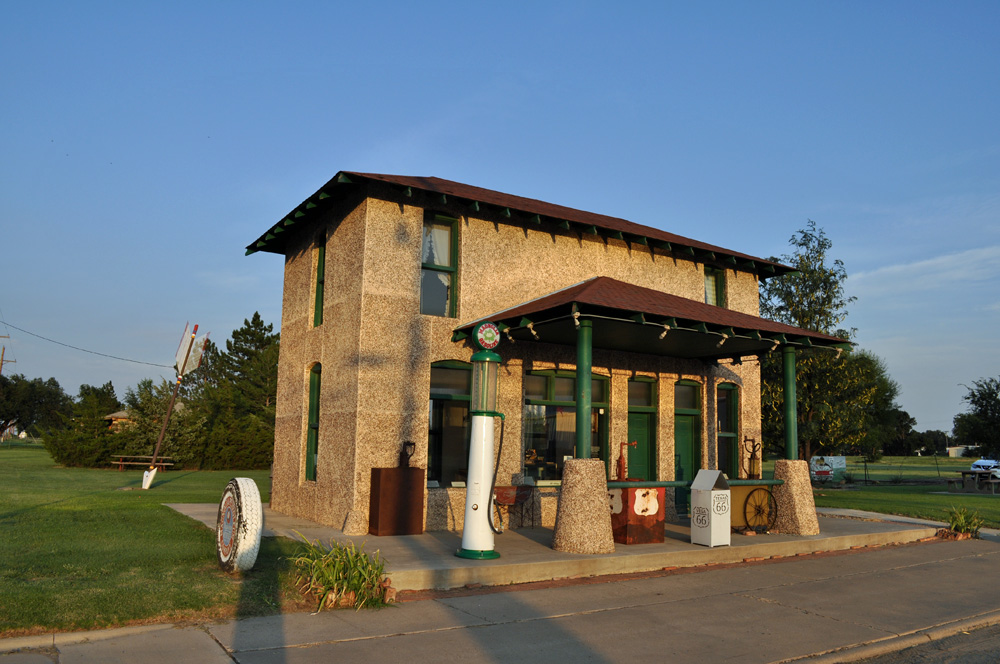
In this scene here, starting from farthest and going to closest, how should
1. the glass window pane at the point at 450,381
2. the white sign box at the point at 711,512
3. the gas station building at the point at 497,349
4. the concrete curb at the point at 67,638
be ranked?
the glass window pane at the point at 450,381, the gas station building at the point at 497,349, the white sign box at the point at 711,512, the concrete curb at the point at 67,638

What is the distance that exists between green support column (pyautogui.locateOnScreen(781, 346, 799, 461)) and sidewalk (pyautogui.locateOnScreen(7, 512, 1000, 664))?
2.83 metres

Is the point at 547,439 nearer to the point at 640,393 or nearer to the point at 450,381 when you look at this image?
the point at 450,381

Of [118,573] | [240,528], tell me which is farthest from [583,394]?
[118,573]

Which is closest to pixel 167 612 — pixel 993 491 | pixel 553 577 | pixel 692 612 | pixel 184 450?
pixel 553 577

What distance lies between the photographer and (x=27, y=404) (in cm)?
8350

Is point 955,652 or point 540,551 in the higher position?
point 540,551

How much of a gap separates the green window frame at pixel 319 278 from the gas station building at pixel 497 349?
0.12 feet

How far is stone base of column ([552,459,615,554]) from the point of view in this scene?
9.72 meters

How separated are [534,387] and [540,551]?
400 centimetres

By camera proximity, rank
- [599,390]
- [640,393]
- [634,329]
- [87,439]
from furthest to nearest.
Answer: [87,439], [640,393], [599,390], [634,329]

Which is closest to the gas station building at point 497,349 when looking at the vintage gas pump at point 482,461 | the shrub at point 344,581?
the vintage gas pump at point 482,461

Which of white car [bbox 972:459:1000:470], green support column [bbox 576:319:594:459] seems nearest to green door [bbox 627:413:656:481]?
green support column [bbox 576:319:594:459]

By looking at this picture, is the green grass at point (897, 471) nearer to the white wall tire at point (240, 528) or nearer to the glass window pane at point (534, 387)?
the glass window pane at point (534, 387)

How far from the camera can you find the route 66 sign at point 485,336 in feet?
31.2
